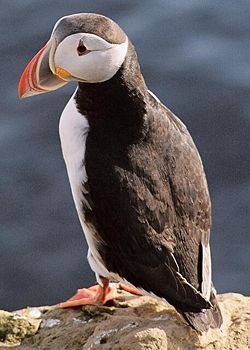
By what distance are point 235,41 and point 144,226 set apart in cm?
356

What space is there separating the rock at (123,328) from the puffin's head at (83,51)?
1.12 m

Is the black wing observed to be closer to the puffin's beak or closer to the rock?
the rock

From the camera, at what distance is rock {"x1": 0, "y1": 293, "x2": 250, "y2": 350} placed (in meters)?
4.97

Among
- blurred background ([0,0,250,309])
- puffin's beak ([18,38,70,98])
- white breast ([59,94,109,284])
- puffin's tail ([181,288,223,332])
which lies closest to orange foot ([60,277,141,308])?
white breast ([59,94,109,284])

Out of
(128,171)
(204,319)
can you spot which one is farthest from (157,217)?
(204,319)

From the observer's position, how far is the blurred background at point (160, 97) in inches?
277

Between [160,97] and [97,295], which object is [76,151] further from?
[160,97]

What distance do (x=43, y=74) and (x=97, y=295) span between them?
44.9 inches

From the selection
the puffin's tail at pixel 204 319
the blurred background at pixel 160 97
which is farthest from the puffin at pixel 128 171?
the blurred background at pixel 160 97

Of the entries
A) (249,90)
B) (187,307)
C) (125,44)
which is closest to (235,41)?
(249,90)

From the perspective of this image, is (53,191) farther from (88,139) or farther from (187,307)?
(187,307)

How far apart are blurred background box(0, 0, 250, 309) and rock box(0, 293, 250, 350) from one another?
1.45 meters

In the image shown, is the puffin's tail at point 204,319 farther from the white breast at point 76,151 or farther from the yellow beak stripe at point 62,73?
the yellow beak stripe at point 62,73

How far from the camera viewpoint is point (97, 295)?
565 cm
